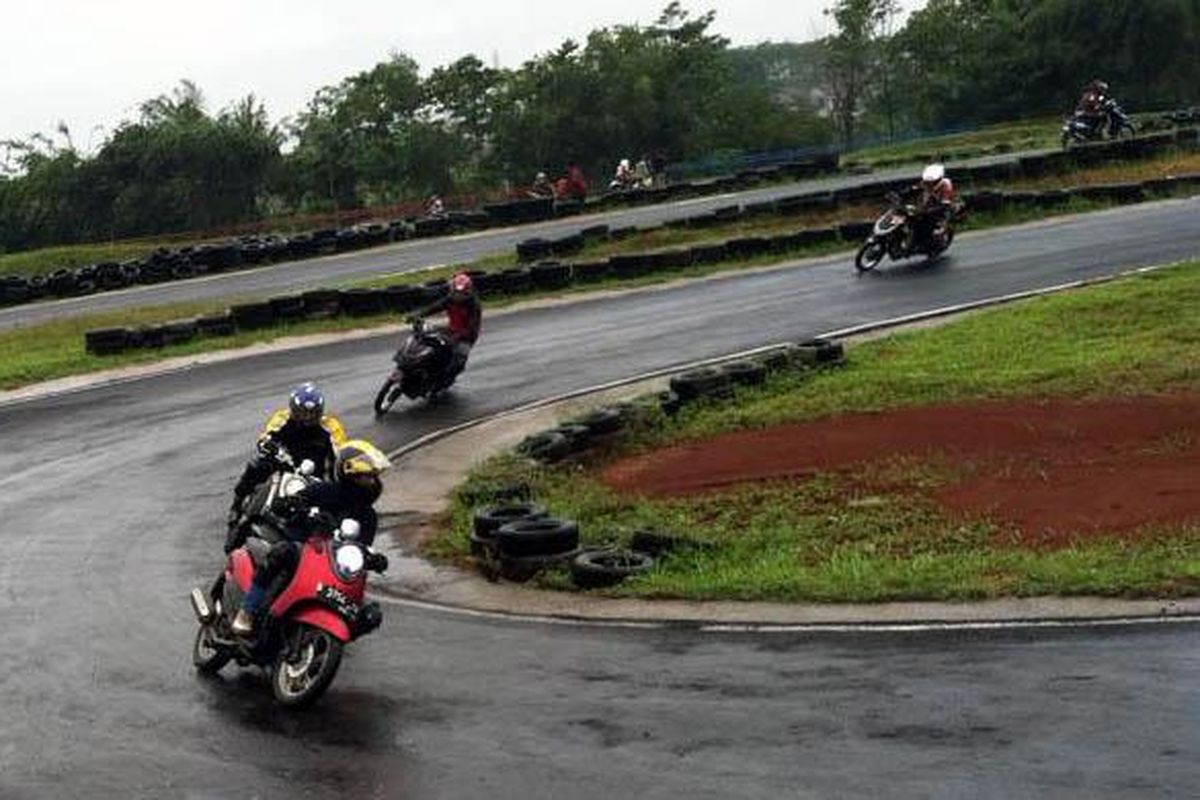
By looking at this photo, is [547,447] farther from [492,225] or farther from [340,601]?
[492,225]

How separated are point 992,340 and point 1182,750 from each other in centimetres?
1309

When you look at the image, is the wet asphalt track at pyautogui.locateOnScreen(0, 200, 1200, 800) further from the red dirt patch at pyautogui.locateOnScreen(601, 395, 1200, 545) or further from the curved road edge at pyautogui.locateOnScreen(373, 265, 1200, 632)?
the red dirt patch at pyautogui.locateOnScreen(601, 395, 1200, 545)

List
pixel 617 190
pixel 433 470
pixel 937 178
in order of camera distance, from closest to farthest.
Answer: pixel 433 470 → pixel 937 178 → pixel 617 190

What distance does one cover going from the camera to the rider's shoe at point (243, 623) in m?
9.08

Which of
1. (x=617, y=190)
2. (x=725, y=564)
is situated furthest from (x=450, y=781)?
(x=617, y=190)

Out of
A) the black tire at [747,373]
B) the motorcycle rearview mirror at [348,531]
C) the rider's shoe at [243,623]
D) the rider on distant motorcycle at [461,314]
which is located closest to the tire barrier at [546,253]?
the rider on distant motorcycle at [461,314]

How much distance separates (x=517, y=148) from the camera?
7344cm

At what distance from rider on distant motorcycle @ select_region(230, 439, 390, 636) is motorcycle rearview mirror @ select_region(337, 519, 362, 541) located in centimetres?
17

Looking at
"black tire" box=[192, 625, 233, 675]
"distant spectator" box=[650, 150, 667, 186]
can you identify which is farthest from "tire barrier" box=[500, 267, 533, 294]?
"distant spectator" box=[650, 150, 667, 186]

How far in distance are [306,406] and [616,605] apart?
2635 mm

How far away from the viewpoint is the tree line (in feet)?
214

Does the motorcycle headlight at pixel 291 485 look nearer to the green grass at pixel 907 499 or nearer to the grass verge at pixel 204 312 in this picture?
the green grass at pixel 907 499

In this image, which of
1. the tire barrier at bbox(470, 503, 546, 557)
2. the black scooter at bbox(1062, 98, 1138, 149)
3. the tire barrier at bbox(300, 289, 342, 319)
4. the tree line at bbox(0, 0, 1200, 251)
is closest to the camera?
the tire barrier at bbox(470, 503, 546, 557)

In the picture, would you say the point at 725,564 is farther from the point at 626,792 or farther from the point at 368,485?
the point at 626,792
